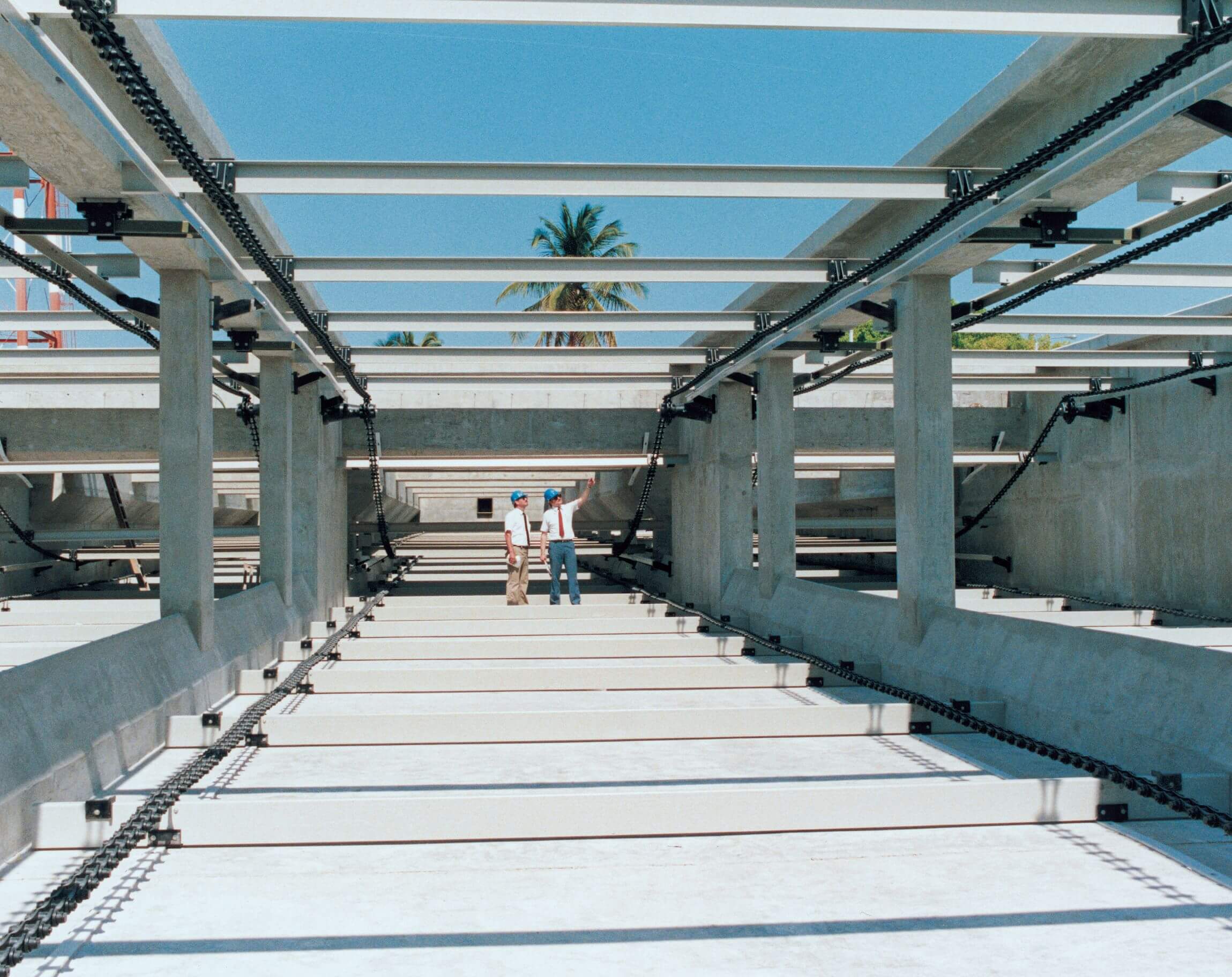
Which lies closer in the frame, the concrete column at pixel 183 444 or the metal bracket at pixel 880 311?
the concrete column at pixel 183 444

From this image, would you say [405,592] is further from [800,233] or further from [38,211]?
[38,211]

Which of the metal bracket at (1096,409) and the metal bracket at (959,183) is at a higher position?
the metal bracket at (959,183)

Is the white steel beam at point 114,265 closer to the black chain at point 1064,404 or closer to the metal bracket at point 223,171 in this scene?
the metal bracket at point 223,171

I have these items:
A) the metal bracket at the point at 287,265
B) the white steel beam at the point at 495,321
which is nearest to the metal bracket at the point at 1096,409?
the white steel beam at the point at 495,321

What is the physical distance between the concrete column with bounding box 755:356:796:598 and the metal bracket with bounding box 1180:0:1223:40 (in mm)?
8307

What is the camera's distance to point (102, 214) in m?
7.89

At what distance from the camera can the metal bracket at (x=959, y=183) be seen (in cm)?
854

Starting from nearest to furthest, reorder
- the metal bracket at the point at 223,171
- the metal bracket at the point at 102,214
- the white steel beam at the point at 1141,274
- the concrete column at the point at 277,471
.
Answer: the metal bracket at the point at 102,214, the metal bracket at the point at 223,171, the white steel beam at the point at 1141,274, the concrete column at the point at 277,471

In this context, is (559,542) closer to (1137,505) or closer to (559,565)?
(559,565)

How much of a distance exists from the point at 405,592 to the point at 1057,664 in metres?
15.5

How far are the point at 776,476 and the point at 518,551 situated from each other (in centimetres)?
413

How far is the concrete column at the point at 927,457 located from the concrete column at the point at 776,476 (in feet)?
13.6

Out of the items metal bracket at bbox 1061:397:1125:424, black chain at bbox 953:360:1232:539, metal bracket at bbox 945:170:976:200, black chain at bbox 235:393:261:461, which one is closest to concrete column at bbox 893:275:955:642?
metal bracket at bbox 945:170:976:200

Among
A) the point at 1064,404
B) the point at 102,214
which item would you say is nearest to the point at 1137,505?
the point at 1064,404
